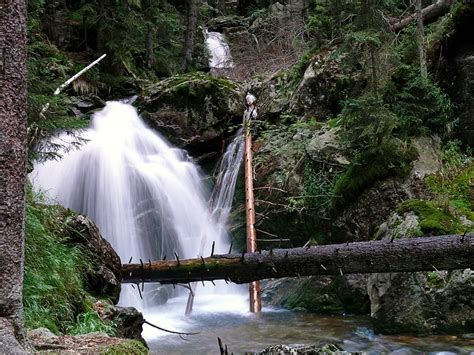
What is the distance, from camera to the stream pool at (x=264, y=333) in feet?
21.4

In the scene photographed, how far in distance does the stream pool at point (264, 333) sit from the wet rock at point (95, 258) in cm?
Result: 138

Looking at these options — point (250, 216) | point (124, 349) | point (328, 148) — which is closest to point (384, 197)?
point (328, 148)

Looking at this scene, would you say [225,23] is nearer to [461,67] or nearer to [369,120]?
[461,67]

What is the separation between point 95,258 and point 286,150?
22.0 ft

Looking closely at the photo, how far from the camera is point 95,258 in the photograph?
20.3ft

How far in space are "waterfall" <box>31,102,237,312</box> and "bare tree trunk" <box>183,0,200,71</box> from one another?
677cm

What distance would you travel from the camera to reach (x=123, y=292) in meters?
9.34

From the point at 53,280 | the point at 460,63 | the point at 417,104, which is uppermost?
the point at 460,63

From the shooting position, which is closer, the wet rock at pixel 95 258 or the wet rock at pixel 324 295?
the wet rock at pixel 95 258

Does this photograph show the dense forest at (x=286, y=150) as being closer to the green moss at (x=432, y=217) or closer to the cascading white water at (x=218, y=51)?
the green moss at (x=432, y=217)

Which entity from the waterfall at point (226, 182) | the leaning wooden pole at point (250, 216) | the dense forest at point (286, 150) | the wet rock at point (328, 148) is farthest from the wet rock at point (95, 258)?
the wet rock at point (328, 148)

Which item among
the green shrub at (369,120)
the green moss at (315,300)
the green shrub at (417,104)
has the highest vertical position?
the green shrub at (417,104)

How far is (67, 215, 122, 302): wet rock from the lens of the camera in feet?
19.5

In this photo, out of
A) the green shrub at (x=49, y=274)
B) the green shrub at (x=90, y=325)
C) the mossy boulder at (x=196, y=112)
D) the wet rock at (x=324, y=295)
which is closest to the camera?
the green shrub at (x=49, y=274)
